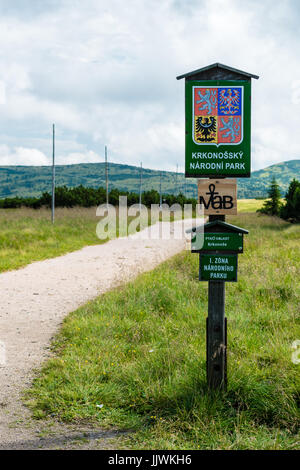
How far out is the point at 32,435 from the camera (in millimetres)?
3545

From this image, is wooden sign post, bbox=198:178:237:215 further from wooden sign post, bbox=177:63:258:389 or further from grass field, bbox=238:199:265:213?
grass field, bbox=238:199:265:213

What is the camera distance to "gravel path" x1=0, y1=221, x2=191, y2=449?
3.68 meters

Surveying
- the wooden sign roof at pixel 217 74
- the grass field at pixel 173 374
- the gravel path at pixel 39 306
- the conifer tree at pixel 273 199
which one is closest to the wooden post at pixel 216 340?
the grass field at pixel 173 374

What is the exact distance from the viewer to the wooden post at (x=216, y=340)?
3.96 metres

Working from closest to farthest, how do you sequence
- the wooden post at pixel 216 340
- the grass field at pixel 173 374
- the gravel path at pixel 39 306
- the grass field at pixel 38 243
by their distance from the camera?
the grass field at pixel 173 374, the gravel path at pixel 39 306, the wooden post at pixel 216 340, the grass field at pixel 38 243

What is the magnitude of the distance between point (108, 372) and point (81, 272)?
6909 millimetres

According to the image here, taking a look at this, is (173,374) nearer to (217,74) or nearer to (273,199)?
(217,74)

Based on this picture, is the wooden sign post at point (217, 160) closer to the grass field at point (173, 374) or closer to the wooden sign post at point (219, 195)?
the wooden sign post at point (219, 195)

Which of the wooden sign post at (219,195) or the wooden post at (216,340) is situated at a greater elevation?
the wooden sign post at (219,195)

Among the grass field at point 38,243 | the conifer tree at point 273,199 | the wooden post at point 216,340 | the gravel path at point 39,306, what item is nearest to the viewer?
the gravel path at point 39,306

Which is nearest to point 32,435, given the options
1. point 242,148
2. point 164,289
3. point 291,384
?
point 291,384

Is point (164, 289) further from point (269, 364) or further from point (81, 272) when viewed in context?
point (81, 272)

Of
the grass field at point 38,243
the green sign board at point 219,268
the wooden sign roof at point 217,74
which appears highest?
the wooden sign roof at point 217,74

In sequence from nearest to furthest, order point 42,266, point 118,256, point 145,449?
point 145,449
point 42,266
point 118,256
